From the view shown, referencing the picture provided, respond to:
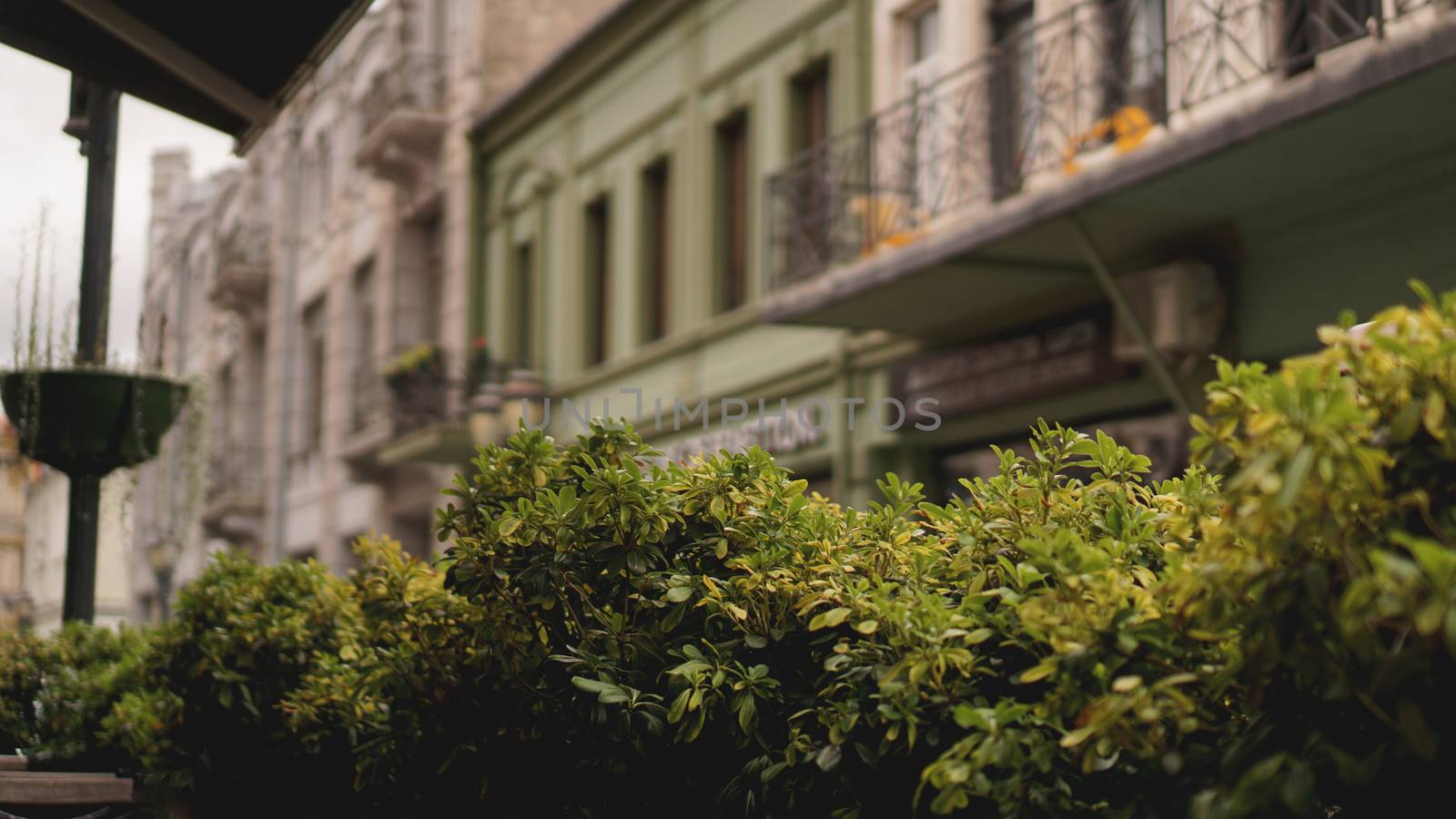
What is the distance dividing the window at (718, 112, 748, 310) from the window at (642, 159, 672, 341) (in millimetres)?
1592

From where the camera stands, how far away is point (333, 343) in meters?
30.8

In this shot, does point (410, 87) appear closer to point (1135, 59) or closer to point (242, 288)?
point (242, 288)

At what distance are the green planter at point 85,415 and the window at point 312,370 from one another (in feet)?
84.0

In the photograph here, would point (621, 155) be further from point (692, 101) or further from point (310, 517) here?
point (310, 517)

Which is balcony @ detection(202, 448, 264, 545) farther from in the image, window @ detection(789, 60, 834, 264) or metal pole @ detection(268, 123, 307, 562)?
window @ detection(789, 60, 834, 264)

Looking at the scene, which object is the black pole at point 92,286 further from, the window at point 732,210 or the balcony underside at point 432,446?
the balcony underside at point 432,446

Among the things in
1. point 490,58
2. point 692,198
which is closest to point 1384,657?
point 692,198

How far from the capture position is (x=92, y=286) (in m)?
7.91

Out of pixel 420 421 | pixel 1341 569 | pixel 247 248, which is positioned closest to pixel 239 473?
pixel 247 248

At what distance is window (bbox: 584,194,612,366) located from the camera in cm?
2230

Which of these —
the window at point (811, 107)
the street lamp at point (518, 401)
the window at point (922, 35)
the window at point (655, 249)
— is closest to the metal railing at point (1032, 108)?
the window at point (922, 35)

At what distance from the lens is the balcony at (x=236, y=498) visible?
34625 mm

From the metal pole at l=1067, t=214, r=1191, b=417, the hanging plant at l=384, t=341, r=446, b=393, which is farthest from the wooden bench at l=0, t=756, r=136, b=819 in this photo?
the hanging plant at l=384, t=341, r=446, b=393

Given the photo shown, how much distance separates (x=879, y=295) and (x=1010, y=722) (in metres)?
10.8
